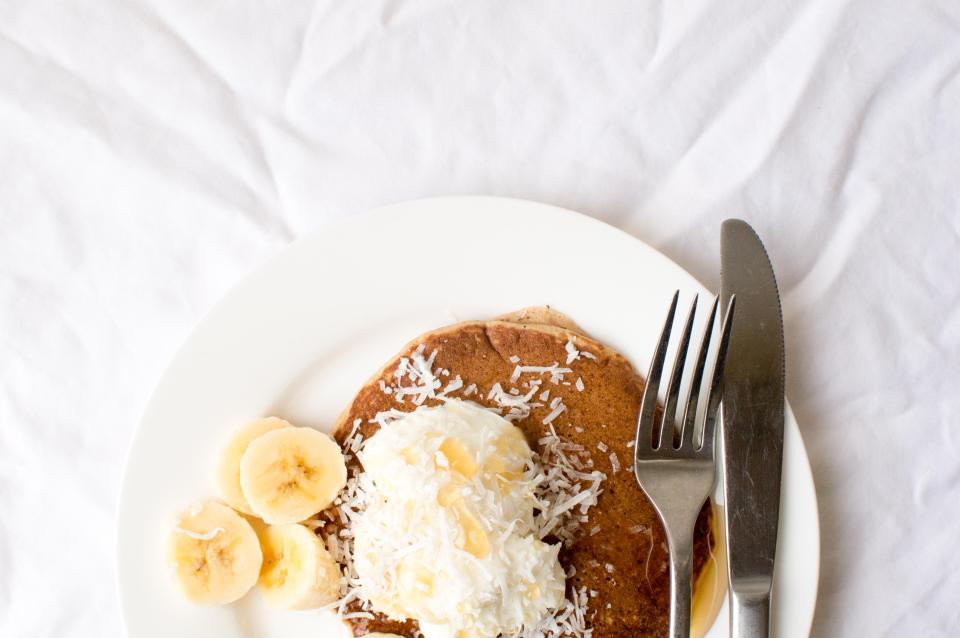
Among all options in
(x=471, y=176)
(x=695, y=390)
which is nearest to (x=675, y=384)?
(x=695, y=390)

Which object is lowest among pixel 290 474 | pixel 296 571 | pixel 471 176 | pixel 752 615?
pixel 752 615

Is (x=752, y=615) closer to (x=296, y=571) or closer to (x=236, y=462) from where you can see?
(x=296, y=571)

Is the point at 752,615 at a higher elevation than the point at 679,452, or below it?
below

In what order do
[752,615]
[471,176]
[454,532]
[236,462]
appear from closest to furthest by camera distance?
[454,532], [752,615], [236,462], [471,176]

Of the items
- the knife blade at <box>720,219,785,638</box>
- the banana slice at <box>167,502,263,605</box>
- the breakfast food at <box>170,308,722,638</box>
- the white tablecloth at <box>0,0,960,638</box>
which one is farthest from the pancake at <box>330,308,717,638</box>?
the white tablecloth at <box>0,0,960,638</box>

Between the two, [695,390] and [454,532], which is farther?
[695,390]

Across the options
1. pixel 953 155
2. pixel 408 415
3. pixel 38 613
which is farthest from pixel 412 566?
pixel 953 155

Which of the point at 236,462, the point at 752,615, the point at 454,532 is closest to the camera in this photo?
the point at 454,532

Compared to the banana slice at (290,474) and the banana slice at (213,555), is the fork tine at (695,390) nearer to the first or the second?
the banana slice at (290,474)
